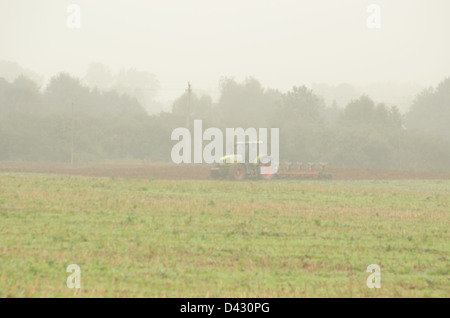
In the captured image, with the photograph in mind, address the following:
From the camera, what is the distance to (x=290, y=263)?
1234 cm

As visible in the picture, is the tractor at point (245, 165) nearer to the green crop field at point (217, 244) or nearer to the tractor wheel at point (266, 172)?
the tractor wheel at point (266, 172)

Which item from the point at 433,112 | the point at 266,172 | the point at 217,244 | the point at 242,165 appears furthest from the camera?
the point at 433,112

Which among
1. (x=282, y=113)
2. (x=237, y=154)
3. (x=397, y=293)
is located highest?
(x=282, y=113)

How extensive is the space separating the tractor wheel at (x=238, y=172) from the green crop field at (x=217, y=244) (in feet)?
32.3

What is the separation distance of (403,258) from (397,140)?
6216cm

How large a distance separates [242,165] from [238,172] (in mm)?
490

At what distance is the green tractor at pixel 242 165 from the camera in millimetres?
34594

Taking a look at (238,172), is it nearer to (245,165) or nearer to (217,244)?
(245,165)

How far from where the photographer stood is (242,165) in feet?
114

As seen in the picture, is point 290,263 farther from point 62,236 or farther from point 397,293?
point 62,236

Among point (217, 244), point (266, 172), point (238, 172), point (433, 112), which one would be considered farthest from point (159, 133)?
point (217, 244)

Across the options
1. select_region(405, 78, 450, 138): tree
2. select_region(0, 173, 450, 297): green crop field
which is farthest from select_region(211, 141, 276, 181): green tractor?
select_region(405, 78, 450, 138): tree

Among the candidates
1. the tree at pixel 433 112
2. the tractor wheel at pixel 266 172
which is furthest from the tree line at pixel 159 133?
the tractor wheel at pixel 266 172
